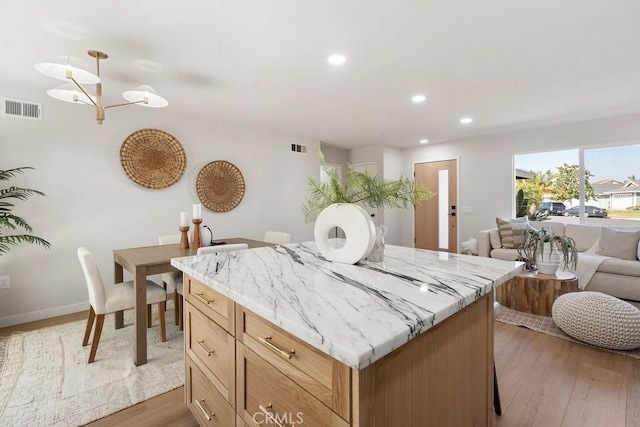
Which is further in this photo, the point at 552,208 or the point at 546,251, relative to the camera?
the point at 552,208

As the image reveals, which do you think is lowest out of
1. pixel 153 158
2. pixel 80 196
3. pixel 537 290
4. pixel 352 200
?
pixel 537 290

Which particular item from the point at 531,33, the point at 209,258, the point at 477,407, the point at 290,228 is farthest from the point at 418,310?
the point at 290,228

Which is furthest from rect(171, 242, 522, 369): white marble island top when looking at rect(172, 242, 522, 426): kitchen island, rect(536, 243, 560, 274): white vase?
rect(536, 243, 560, 274): white vase

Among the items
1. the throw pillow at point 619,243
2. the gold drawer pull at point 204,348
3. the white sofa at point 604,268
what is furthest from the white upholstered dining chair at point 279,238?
the throw pillow at point 619,243

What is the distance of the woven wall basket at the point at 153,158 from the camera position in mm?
3523

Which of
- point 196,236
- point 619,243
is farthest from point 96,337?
point 619,243

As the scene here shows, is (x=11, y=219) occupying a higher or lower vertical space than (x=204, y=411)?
higher

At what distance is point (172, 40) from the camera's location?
7.02ft

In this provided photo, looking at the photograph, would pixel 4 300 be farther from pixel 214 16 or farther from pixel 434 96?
pixel 434 96

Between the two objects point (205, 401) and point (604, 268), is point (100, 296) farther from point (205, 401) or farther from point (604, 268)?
point (604, 268)

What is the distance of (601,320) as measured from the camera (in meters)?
2.26

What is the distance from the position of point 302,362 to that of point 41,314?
12.1ft

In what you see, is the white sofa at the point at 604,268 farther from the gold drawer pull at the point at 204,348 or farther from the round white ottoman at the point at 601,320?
the gold drawer pull at the point at 204,348

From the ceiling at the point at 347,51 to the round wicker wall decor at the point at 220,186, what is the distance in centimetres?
80
